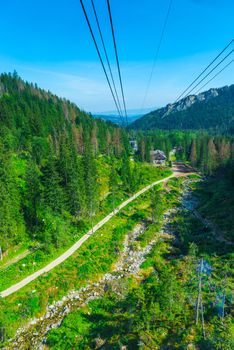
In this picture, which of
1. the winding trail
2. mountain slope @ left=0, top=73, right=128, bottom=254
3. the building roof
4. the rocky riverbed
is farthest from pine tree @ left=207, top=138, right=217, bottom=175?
the rocky riverbed

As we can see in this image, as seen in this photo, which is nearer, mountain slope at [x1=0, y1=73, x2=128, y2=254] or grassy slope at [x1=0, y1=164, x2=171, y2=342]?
grassy slope at [x1=0, y1=164, x2=171, y2=342]

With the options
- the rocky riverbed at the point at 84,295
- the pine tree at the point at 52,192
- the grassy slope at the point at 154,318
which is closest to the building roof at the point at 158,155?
the rocky riverbed at the point at 84,295

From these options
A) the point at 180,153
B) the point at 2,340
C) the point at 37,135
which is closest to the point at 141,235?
the point at 2,340

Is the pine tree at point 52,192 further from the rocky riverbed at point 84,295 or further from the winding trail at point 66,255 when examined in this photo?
the rocky riverbed at point 84,295

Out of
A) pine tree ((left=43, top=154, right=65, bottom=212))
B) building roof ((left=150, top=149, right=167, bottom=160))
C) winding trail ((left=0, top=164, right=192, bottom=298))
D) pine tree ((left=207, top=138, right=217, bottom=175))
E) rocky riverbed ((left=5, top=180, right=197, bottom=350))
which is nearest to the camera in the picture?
rocky riverbed ((left=5, top=180, right=197, bottom=350))

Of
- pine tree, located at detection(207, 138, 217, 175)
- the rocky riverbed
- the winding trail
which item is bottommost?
the rocky riverbed

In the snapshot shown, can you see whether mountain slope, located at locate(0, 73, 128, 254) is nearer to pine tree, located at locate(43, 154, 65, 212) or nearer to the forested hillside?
pine tree, located at locate(43, 154, 65, 212)

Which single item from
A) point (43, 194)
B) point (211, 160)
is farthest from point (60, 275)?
point (211, 160)

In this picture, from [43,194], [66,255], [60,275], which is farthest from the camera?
[43,194]

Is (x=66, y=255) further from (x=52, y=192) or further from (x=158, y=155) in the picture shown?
(x=158, y=155)

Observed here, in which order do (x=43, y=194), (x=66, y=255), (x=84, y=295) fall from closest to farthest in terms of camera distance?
1. (x=84, y=295)
2. (x=66, y=255)
3. (x=43, y=194)

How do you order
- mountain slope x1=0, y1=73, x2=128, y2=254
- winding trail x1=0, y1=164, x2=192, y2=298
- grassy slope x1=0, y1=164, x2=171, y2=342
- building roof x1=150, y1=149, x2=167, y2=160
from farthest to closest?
1. building roof x1=150, y1=149, x2=167, y2=160
2. mountain slope x1=0, y1=73, x2=128, y2=254
3. winding trail x1=0, y1=164, x2=192, y2=298
4. grassy slope x1=0, y1=164, x2=171, y2=342
